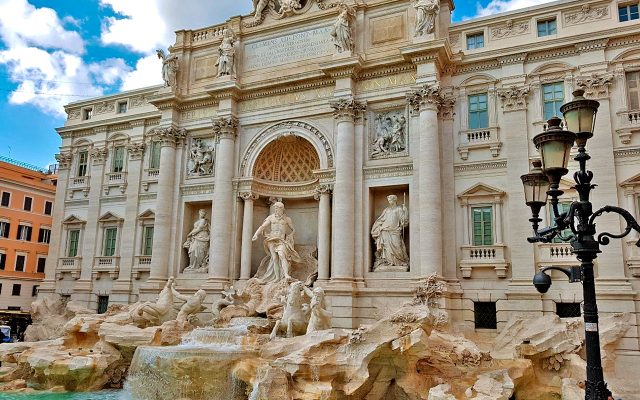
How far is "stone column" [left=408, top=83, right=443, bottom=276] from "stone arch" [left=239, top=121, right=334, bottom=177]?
3.76m

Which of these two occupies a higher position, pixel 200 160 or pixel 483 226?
pixel 200 160

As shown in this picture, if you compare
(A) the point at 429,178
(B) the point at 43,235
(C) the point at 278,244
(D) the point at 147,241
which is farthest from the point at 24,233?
(A) the point at 429,178

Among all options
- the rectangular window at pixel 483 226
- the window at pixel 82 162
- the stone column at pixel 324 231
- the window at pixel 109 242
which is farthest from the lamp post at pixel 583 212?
the window at pixel 82 162

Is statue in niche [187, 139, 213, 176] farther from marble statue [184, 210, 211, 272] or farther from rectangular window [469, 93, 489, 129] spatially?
rectangular window [469, 93, 489, 129]

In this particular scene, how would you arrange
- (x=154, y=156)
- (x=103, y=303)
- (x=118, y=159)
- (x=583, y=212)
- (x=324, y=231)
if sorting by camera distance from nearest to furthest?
1. (x=583, y=212)
2. (x=324, y=231)
3. (x=103, y=303)
4. (x=154, y=156)
5. (x=118, y=159)

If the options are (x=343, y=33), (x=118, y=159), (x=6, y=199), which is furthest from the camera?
(x=6, y=199)

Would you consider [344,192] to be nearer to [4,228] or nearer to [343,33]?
[343,33]

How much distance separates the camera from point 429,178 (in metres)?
18.1

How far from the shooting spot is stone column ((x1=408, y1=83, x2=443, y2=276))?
1758cm

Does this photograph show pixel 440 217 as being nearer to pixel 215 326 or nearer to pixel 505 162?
pixel 505 162

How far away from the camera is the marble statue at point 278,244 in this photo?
20.1m

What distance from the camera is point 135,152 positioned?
2530 centimetres

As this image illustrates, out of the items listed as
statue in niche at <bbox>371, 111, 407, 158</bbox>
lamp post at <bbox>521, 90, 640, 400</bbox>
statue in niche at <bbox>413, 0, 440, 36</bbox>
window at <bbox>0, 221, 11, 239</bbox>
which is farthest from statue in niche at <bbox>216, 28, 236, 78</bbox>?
window at <bbox>0, 221, 11, 239</bbox>

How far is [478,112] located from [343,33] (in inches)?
236
